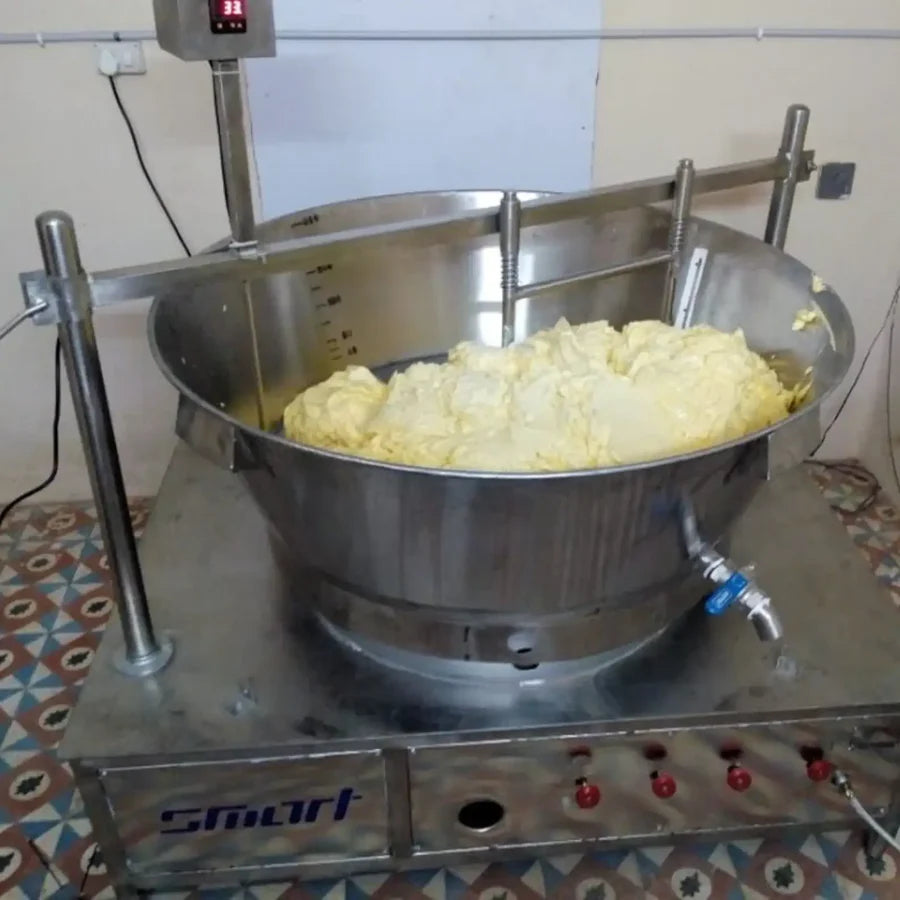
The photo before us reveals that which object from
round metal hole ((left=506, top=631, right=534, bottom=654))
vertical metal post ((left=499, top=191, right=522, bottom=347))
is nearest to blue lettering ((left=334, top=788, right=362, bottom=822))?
round metal hole ((left=506, top=631, right=534, bottom=654))

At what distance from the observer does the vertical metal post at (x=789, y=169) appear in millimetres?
1222

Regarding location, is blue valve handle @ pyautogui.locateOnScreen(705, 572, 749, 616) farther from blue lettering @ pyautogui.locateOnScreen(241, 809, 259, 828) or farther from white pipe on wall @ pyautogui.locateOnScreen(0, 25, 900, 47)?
white pipe on wall @ pyautogui.locateOnScreen(0, 25, 900, 47)

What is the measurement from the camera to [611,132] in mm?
1471

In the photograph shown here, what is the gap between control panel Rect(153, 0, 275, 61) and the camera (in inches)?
31.4

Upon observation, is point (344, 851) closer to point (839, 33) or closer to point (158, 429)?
point (158, 429)

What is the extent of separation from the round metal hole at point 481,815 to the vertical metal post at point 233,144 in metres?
0.63

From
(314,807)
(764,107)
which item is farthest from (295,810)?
(764,107)

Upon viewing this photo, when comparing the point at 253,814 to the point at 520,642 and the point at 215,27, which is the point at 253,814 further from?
the point at 215,27

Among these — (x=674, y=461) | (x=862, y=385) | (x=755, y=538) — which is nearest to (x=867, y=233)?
(x=862, y=385)

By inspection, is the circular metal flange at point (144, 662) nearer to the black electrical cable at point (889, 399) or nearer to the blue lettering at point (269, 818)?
the blue lettering at point (269, 818)

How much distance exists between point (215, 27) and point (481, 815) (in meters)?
0.83

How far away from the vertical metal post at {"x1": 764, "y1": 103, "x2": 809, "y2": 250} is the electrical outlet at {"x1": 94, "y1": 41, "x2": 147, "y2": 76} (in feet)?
3.06

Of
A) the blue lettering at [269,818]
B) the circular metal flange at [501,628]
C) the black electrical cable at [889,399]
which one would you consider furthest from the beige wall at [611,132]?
the blue lettering at [269,818]

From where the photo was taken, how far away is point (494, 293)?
127 cm
